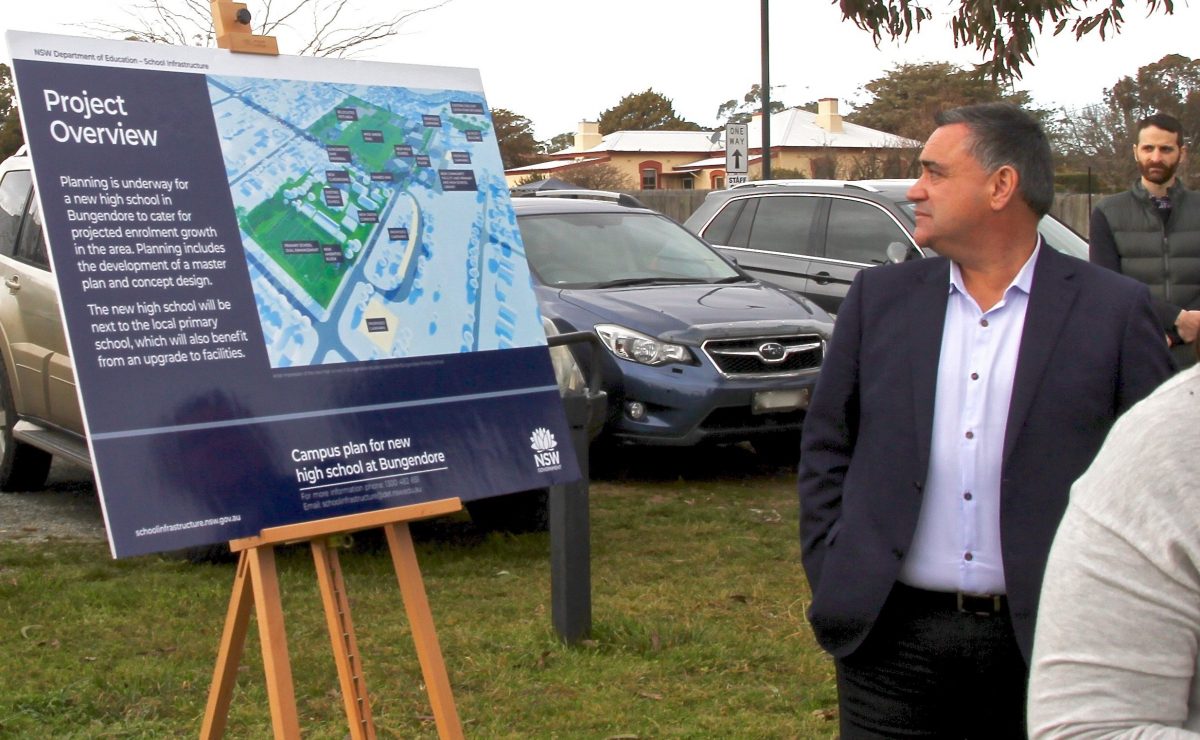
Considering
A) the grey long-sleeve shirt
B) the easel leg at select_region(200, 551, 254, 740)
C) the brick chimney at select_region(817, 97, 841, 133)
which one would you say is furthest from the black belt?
the brick chimney at select_region(817, 97, 841, 133)

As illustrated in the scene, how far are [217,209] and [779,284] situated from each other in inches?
314

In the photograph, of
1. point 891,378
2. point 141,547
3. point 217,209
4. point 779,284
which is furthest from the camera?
point 779,284

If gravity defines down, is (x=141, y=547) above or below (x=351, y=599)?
above

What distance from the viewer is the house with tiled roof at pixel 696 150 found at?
2366 inches

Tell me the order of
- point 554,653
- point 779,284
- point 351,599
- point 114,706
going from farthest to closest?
point 779,284, point 351,599, point 554,653, point 114,706

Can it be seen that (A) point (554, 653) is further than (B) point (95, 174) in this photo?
Yes

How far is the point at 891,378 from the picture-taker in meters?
2.98

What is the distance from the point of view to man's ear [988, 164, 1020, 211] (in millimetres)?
2973

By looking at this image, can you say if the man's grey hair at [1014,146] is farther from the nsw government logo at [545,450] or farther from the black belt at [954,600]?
the nsw government logo at [545,450]

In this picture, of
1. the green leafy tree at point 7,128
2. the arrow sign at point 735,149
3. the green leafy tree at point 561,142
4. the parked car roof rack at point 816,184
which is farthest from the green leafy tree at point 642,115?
the parked car roof rack at point 816,184

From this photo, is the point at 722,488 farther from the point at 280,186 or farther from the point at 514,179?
the point at 514,179

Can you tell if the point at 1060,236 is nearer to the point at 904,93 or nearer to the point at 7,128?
the point at 7,128

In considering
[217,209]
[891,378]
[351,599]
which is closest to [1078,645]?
[891,378]

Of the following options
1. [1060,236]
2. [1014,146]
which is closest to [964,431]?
[1014,146]
